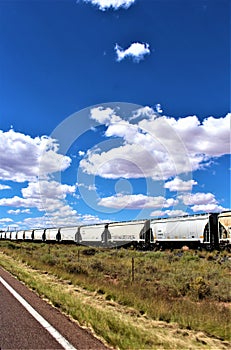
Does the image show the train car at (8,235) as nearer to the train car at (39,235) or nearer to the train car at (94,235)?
the train car at (39,235)

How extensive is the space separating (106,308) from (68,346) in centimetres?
417

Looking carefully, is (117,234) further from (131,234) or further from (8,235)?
(8,235)

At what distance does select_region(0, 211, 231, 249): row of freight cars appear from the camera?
32312mm

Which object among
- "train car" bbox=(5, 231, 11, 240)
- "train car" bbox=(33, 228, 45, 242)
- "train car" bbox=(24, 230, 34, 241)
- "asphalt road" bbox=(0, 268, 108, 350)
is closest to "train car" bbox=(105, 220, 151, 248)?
"train car" bbox=(33, 228, 45, 242)

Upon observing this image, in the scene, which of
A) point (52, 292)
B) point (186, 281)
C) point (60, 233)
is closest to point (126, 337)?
point (52, 292)

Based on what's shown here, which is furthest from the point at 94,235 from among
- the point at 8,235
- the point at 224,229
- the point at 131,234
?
the point at 8,235

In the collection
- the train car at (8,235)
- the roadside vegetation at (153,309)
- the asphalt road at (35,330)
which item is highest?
the train car at (8,235)

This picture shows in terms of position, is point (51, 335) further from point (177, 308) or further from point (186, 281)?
point (186, 281)

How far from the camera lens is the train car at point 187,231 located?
107ft

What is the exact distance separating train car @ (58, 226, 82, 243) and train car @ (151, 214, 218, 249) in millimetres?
20313

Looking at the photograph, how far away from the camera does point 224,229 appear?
101 ft

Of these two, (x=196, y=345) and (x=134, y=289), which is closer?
(x=196, y=345)

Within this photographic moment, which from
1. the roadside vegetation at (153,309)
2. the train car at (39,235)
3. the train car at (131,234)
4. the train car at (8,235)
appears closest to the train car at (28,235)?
the train car at (39,235)

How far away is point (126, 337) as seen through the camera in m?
6.58
